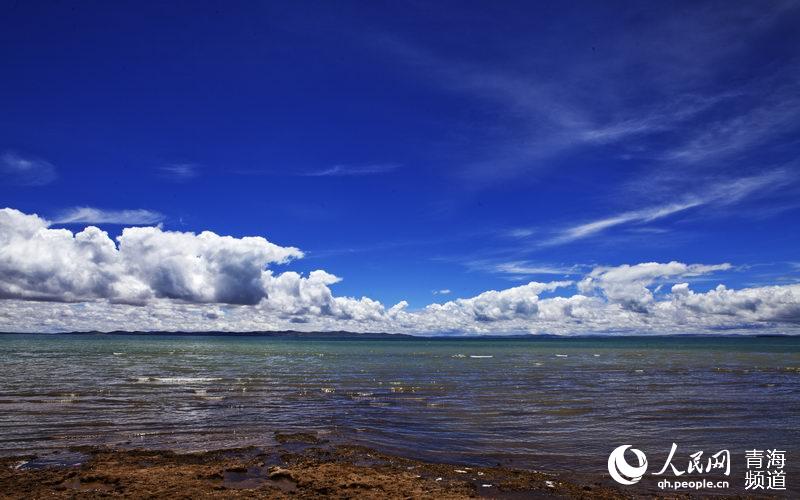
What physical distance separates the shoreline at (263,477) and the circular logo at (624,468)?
0.96 m

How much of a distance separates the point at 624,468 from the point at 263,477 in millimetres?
11111

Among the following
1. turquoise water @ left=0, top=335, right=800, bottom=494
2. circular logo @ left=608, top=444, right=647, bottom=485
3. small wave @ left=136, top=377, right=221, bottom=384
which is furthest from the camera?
small wave @ left=136, top=377, right=221, bottom=384

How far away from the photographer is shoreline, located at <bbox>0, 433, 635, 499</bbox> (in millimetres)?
12406

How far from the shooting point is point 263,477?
13.9m

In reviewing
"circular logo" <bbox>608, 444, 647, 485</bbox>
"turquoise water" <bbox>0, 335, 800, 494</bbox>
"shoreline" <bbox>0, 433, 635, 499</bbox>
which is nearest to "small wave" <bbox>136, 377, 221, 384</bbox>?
"turquoise water" <bbox>0, 335, 800, 494</bbox>

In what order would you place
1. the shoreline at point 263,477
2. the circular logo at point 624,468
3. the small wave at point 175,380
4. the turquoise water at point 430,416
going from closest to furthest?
the shoreline at point 263,477, the circular logo at point 624,468, the turquoise water at point 430,416, the small wave at point 175,380

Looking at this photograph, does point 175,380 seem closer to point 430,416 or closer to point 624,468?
point 430,416

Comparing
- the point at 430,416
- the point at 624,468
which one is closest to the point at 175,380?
the point at 430,416

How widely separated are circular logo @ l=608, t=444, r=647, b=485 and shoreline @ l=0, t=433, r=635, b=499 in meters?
0.96

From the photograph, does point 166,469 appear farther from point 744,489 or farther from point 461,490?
point 744,489

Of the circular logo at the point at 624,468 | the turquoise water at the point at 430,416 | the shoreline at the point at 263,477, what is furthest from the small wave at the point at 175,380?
the circular logo at the point at 624,468

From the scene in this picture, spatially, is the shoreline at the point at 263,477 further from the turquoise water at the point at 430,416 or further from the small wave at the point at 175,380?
the small wave at the point at 175,380

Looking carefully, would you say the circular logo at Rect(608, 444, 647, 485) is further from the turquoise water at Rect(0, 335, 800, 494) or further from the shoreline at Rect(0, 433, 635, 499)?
the shoreline at Rect(0, 433, 635, 499)

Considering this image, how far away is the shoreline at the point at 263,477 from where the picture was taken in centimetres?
1241
